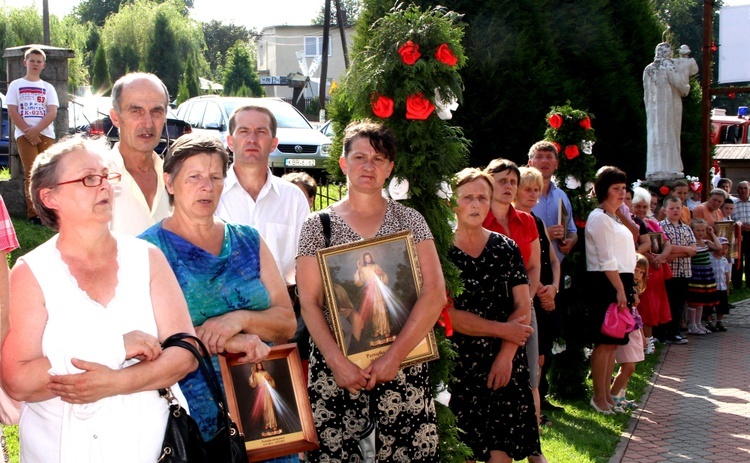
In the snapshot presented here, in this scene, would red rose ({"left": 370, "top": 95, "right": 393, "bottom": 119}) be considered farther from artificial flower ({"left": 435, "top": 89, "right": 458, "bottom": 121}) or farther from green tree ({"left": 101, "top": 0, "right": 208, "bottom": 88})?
green tree ({"left": 101, "top": 0, "right": 208, "bottom": 88})

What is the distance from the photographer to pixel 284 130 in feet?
59.2

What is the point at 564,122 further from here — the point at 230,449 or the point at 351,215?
the point at 230,449

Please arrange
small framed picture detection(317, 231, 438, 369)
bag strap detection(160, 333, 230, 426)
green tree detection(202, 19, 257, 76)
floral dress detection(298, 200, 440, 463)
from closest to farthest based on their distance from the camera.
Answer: bag strap detection(160, 333, 230, 426), small framed picture detection(317, 231, 438, 369), floral dress detection(298, 200, 440, 463), green tree detection(202, 19, 257, 76)

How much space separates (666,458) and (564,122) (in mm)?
3416

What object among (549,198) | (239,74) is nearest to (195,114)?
(549,198)

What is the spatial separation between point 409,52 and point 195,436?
8.72 ft

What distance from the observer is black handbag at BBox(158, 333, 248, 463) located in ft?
10.0

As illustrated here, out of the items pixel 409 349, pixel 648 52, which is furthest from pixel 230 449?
pixel 648 52

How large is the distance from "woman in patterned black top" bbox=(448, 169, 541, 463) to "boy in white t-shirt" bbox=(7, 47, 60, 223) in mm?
7375

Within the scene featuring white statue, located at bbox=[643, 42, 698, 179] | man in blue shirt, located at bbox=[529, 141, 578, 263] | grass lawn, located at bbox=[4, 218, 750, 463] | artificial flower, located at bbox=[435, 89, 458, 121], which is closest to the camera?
artificial flower, located at bbox=[435, 89, 458, 121]

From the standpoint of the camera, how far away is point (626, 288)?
7750 mm

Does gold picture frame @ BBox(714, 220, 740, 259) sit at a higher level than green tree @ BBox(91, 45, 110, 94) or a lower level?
lower

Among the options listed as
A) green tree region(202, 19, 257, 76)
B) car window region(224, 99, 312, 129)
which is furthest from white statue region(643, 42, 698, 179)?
green tree region(202, 19, 257, 76)

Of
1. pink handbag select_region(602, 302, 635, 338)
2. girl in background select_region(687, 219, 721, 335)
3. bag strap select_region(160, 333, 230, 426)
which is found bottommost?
girl in background select_region(687, 219, 721, 335)
